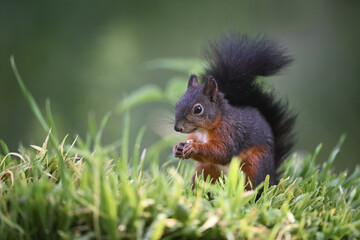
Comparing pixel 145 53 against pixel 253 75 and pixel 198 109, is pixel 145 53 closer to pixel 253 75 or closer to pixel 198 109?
pixel 253 75

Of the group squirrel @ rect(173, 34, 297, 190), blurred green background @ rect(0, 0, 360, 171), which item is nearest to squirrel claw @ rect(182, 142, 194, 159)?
squirrel @ rect(173, 34, 297, 190)

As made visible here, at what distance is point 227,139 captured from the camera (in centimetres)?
127

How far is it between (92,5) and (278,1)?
155 centimetres

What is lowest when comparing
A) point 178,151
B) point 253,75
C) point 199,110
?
point 178,151

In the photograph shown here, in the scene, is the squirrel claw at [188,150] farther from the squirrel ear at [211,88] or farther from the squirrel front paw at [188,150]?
the squirrel ear at [211,88]

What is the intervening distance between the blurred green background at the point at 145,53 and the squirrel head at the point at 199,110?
1.74m

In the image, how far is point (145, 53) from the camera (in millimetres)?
3523

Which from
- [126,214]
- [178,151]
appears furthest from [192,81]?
[126,214]

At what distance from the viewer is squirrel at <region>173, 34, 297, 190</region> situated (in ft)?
4.16

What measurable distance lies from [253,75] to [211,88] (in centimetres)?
22

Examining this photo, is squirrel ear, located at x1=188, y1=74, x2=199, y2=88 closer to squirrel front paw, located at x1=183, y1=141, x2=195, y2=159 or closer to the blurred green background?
squirrel front paw, located at x1=183, y1=141, x2=195, y2=159

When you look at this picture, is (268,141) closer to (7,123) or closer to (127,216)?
(127,216)

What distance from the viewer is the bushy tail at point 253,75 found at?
142 centimetres

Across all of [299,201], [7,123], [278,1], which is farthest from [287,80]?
[299,201]
